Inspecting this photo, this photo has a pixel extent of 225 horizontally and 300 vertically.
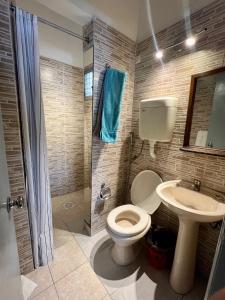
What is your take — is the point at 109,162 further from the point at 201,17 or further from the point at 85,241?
Answer: the point at 201,17

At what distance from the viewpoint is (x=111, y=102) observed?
1.61m

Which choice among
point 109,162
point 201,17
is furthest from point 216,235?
point 201,17

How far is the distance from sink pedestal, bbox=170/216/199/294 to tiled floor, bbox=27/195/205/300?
0.24 ft

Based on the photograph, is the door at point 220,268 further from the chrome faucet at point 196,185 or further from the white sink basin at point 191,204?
the chrome faucet at point 196,185

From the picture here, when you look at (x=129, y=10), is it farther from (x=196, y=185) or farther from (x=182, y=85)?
(x=196, y=185)

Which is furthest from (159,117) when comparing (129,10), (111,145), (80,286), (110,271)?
(80,286)

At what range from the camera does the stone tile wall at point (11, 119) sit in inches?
38.8

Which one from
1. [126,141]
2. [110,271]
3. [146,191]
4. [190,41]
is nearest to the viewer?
[190,41]

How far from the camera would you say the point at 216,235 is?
4.32ft

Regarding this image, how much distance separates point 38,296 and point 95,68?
6.68 ft

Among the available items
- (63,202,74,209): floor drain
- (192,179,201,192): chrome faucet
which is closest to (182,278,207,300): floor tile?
(192,179,201,192): chrome faucet

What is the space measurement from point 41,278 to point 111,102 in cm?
178

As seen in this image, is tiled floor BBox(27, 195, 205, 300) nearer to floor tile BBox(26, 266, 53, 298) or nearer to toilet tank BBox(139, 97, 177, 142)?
floor tile BBox(26, 266, 53, 298)

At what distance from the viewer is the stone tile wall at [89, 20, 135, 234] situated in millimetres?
1518
